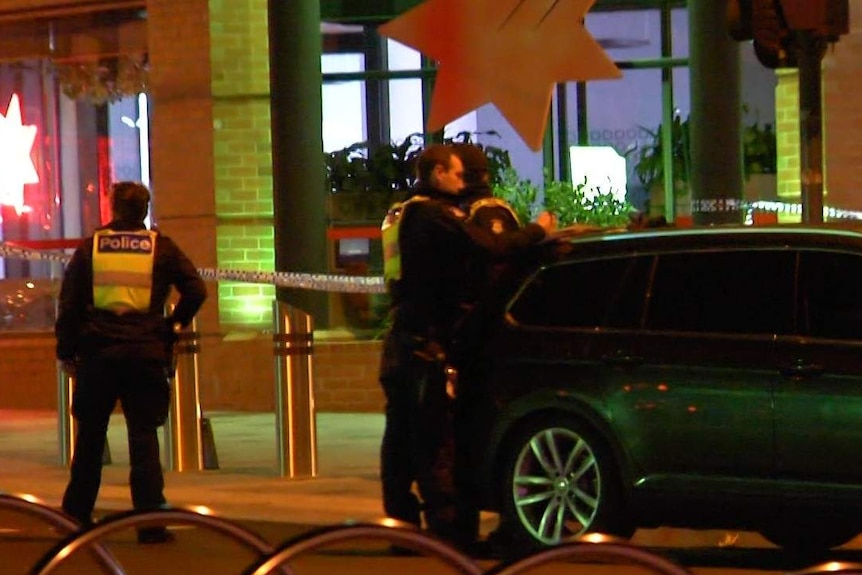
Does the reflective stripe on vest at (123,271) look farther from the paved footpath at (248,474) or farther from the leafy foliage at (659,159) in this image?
the leafy foliage at (659,159)

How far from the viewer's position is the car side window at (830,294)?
28.4 ft

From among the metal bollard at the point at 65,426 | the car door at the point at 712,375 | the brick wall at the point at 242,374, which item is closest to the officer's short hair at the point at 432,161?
the car door at the point at 712,375

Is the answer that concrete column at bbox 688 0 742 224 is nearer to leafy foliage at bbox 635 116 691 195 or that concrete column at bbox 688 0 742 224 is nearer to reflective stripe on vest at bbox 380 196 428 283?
leafy foliage at bbox 635 116 691 195

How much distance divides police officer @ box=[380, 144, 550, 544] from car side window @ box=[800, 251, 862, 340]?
1333 mm

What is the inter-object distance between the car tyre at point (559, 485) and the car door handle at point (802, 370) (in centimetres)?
98

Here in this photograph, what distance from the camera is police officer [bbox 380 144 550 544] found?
8.89m

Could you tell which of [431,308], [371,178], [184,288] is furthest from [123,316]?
[371,178]

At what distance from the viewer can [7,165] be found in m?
18.4

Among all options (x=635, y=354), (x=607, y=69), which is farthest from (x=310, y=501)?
(x=607, y=69)

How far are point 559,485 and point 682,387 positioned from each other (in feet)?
2.69

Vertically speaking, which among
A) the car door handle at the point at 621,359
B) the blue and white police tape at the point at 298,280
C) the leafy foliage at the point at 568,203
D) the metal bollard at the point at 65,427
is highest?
the leafy foliage at the point at 568,203

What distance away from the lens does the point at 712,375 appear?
8789 millimetres

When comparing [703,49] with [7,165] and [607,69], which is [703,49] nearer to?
[607,69]

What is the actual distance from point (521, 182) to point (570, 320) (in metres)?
7.65
